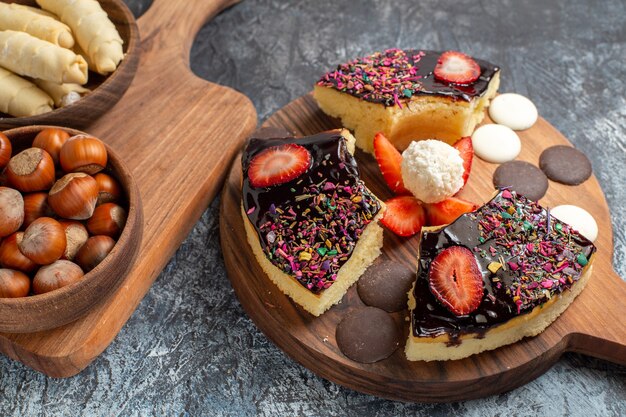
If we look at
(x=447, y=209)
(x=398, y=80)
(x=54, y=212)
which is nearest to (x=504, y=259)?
(x=447, y=209)

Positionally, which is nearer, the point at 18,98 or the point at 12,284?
the point at 12,284

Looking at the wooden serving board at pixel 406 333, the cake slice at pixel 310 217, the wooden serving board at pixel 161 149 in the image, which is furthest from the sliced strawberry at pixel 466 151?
the wooden serving board at pixel 161 149

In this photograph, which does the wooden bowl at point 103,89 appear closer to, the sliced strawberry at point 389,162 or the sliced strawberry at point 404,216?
the sliced strawberry at point 389,162

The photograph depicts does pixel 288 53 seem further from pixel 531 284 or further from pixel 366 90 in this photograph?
pixel 531 284

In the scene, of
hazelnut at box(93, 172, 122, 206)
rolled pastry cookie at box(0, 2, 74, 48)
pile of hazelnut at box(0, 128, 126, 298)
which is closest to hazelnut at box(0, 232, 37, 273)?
pile of hazelnut at box(0, 128, 126, 298)

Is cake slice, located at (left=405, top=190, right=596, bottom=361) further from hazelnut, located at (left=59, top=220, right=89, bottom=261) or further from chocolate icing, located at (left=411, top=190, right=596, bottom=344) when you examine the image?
hazelnut, located at (left=59, top=220, right=89, bottom=261)

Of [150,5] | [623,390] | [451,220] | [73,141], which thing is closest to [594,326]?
[623,390]

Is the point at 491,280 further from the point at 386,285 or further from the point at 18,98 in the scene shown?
the point at 18,98
